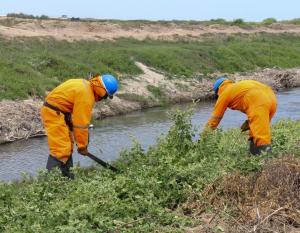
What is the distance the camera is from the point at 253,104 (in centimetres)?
741

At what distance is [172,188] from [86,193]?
3.73 feet

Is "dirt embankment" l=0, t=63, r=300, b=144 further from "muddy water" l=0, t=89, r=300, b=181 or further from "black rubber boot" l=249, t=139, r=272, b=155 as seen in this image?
"black rubber boot" l=249, t=139, r=272, b=155

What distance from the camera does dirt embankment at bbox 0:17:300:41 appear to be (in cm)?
2784

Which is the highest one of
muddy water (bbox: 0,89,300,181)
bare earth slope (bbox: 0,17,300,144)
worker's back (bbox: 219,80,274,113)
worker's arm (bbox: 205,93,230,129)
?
worker's back (bbox: 219,80,274,113)

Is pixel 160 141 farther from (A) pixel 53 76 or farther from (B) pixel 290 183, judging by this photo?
(A) pixel 53 76

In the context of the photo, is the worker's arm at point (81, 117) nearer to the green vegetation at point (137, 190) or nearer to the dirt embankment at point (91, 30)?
the green vegetation at point (137, 190)

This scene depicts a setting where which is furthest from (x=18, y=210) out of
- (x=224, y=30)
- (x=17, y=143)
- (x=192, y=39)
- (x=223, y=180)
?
(x=224, y=30)

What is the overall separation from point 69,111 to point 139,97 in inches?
478

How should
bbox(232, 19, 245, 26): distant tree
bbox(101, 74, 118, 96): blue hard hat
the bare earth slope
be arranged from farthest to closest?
bbox(232, 19, 245, 26): distant tree → the bare earth slope → bbox(101, 74, 118, 96): blue hard hat

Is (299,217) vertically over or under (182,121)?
under

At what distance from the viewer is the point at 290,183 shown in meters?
6.11

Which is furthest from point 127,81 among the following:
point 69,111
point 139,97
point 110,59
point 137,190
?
point 137,190

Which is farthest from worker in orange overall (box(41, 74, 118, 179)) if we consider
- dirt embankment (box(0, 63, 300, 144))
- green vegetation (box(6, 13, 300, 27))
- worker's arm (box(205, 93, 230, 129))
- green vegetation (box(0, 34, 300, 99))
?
green vegetation (box(6, 13, 300, 27))

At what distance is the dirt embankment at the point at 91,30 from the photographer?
27.8m
